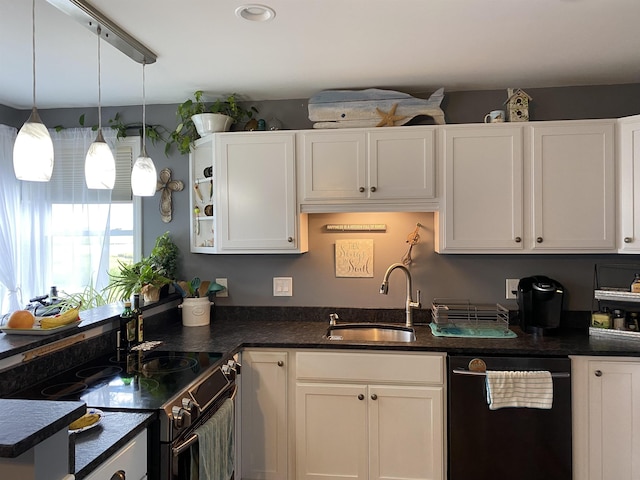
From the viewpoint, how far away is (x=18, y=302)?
3.19m

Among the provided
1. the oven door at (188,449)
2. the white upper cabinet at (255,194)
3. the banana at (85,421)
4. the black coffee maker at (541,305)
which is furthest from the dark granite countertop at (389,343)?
the banana at (85,421)

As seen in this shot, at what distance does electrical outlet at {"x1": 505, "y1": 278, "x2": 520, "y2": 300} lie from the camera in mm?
2855

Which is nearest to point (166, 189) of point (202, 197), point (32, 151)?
point (202, 197)

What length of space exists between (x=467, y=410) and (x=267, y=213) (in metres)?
1.57

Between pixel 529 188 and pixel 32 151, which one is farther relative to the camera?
pixel 529 188

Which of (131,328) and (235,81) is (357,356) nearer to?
Result: (131,328)

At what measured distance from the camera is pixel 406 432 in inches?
93.5

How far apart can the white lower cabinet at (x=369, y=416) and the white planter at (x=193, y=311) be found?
32.1 inches

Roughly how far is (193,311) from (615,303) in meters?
2.65

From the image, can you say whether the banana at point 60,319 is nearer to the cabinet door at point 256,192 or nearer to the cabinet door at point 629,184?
the cabinet door at point 256,192

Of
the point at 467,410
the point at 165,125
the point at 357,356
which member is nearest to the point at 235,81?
the point at 165,125

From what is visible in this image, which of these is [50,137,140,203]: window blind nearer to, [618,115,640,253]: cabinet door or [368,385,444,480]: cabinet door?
[368,385,444,480]: cabinet door

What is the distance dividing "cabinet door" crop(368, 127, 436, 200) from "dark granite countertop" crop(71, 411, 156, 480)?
174cm

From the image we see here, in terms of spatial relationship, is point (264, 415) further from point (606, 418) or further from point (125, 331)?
point (606, 418)
